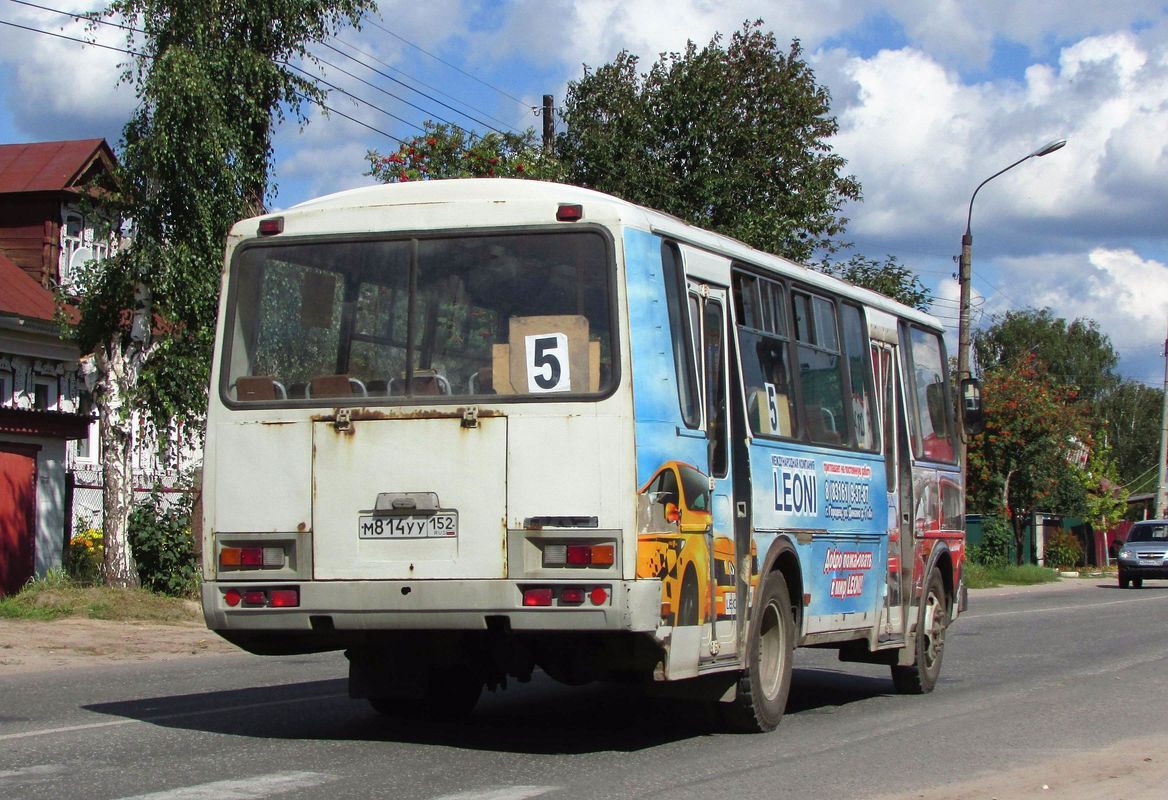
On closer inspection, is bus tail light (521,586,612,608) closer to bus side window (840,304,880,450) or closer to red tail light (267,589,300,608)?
red tail light (267,589,300,608)

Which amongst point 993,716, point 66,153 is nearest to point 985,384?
point 66,153

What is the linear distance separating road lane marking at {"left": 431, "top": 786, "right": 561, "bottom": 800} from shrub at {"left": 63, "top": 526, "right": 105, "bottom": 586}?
15.4 m

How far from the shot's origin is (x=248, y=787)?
7.57 meters

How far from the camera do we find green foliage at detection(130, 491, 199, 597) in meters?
21.7

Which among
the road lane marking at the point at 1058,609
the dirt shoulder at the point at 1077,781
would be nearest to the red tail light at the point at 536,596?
the dirt shoulder at the point at 1077,781

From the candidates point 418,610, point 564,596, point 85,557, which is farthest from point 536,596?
point 85,557

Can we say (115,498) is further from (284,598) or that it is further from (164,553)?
(284,598)

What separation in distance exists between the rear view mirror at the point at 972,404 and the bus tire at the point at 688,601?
646cm

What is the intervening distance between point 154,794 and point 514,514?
88.2 inches

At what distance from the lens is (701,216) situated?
33000 millimetres

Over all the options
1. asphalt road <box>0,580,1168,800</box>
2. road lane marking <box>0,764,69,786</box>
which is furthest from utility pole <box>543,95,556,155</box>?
road lane marking <box>0,764,69,786</box>

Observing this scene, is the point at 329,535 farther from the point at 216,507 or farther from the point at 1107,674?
the point at 1107,674

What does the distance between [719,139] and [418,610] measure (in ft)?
85.0

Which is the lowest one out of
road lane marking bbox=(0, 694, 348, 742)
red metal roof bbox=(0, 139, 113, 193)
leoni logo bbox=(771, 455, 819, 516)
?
road lane marking bbox=(0, 694, 348, 742)
